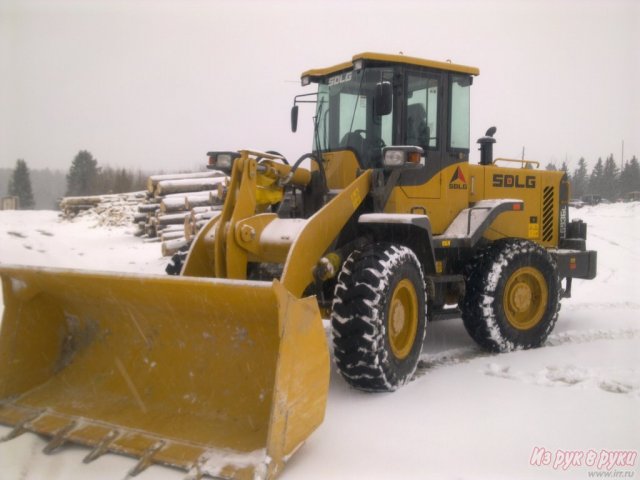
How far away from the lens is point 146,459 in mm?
3381

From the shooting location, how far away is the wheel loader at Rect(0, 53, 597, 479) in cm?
356

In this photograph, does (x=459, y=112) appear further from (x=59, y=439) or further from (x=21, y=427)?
(x=21, y=427)

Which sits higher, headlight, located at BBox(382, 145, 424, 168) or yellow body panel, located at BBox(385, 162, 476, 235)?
headlight, located at BBox(382, 145, 424, 168)

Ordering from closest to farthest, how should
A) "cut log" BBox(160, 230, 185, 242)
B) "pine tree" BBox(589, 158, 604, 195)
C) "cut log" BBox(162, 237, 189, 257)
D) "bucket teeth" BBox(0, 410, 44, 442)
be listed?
"bucket teeth" BBox(0, 410, 44, 442), "cut log" BBox(162, 237, 189, 257), "cut log" BBox(160, 230, 185, 242), "pine tree" BBox(589, 158, 604, 195)

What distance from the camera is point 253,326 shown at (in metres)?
3.92

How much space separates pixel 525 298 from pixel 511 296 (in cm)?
24

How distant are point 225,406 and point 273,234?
1.54 m

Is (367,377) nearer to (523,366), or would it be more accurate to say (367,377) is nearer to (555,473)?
(555,473)

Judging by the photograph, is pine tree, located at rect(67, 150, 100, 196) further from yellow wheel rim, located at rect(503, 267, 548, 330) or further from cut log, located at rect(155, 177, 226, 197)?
yellow wheel rim, located at rect(503, 267, 548, 330)

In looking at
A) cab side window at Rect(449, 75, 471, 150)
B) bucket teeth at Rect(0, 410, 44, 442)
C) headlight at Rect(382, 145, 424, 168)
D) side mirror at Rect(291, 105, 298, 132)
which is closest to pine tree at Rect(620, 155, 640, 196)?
cab side window at Rect(449, 75, 471, 150)

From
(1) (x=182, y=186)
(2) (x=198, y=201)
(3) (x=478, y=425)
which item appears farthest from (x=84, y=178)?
(3) (x=478, y=425)

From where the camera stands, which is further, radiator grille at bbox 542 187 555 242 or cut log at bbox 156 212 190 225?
cut log at bbox 156 212 190 225

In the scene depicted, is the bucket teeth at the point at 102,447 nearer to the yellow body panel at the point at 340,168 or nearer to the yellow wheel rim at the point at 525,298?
the yellow body panel at the point at 340,168

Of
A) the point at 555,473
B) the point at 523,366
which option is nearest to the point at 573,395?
the point at 523,366
